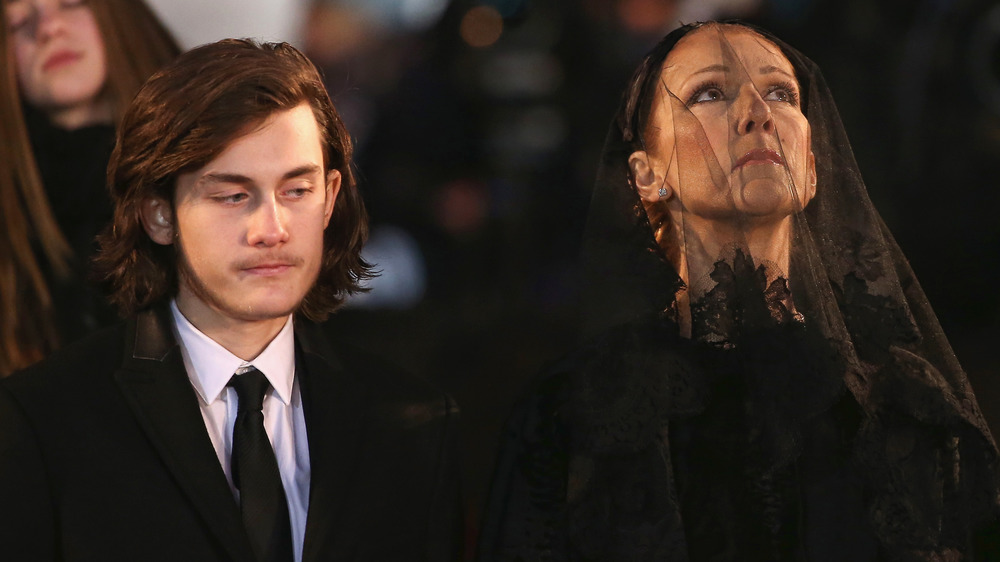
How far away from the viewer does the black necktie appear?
2.02m

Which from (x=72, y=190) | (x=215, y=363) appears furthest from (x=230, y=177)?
(x=72, y=190)

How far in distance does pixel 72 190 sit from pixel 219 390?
1.18 metres

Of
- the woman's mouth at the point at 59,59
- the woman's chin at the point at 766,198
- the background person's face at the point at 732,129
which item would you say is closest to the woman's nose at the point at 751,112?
the background person's face at the point at 732,129

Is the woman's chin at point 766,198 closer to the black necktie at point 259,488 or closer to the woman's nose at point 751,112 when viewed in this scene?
the woman's nose at point 751,112

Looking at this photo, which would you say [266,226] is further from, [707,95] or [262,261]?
[707,95]

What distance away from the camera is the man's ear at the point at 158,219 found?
2.18m

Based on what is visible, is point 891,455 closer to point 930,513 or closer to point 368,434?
point 930,513

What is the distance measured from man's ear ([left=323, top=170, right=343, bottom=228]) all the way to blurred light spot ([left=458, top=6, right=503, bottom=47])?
0.89m

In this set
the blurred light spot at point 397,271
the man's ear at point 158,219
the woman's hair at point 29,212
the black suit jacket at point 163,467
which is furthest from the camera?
the blurred light spot at point 397,271

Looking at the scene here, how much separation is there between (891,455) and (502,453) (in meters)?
0.74

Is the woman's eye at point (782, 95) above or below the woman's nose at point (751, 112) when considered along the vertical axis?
above

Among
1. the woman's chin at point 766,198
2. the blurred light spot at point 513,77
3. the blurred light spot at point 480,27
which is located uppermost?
the blurred light spot at point 480,27

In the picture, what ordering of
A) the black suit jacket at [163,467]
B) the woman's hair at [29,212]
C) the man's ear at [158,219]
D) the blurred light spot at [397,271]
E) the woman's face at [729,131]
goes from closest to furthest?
the black suit jacket at [163,467]
the woman's face at [729,131]
the man's ear at [158,219]
the woman's hair at [29,212]
the blurred light spot at [397,271]

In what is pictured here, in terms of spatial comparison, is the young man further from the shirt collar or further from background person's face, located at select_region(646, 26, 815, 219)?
background person's face, located at select_region(646, 26, 815, 219)
